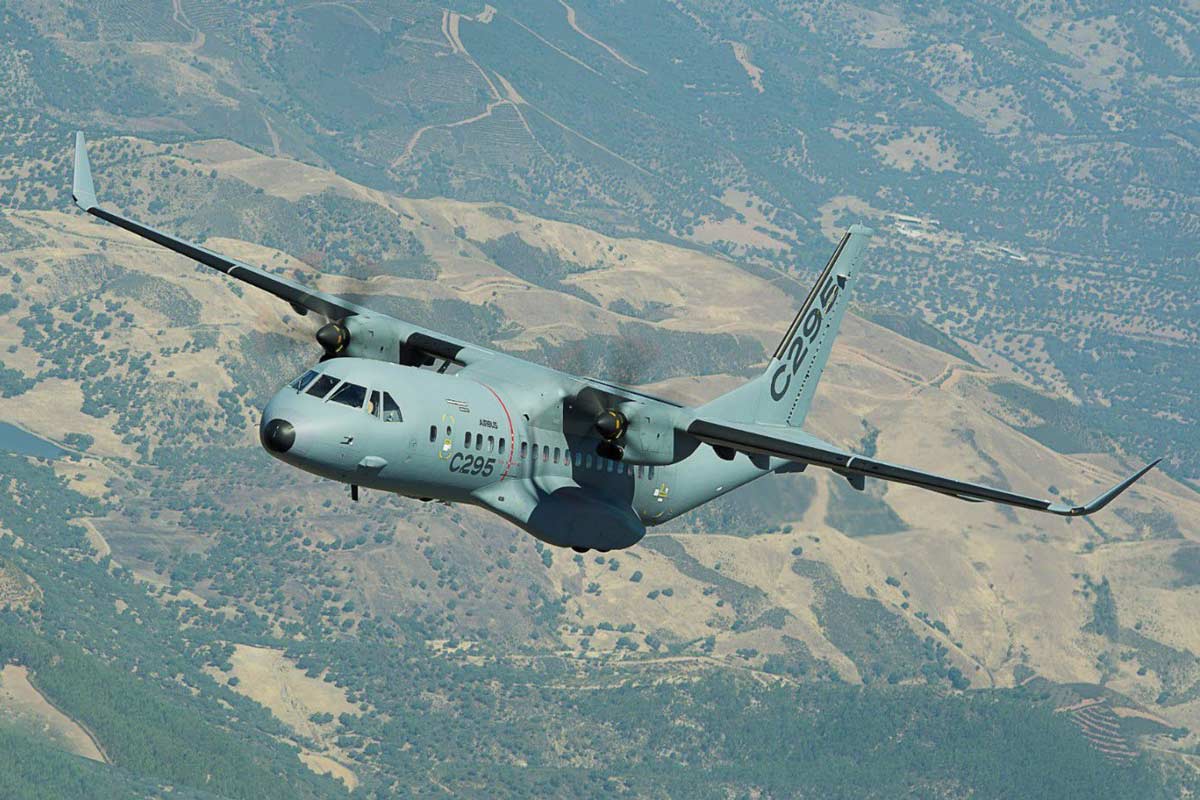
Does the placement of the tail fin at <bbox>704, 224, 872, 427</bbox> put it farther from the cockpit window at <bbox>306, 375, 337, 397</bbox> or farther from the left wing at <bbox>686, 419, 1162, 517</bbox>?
the cockpit window at <bbox>306, 375, 337, 397</bbox>

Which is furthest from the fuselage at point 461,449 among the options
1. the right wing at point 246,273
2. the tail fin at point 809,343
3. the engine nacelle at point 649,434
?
the tail fin at point 809,343

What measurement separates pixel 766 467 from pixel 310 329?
632 inches

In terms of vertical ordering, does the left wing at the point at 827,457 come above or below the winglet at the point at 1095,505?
below

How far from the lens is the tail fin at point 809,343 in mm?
73500

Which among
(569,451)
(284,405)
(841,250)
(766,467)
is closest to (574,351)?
(569,451)

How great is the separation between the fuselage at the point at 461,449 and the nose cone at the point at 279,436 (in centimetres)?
3

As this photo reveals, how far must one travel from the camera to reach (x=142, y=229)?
72375mm

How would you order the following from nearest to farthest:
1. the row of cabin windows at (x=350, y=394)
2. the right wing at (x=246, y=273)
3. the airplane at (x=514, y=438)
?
1. the airplane at (x=514, y=438)
2. the row of cabin windows at (x=350, y=394)
3. the right wing at (x=246, y=273)

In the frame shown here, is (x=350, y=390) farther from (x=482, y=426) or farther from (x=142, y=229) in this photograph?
(x=142, y=229)

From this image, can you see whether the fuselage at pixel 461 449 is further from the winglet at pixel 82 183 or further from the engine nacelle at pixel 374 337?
the winglet at pixel 82 183

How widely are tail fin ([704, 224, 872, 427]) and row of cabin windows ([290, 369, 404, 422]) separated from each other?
2032cm

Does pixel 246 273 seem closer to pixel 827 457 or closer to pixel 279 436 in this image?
pixel 279 436

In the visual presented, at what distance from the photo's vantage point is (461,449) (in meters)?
58.6

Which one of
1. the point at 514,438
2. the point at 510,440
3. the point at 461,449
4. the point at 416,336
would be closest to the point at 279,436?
the point at 461,449
